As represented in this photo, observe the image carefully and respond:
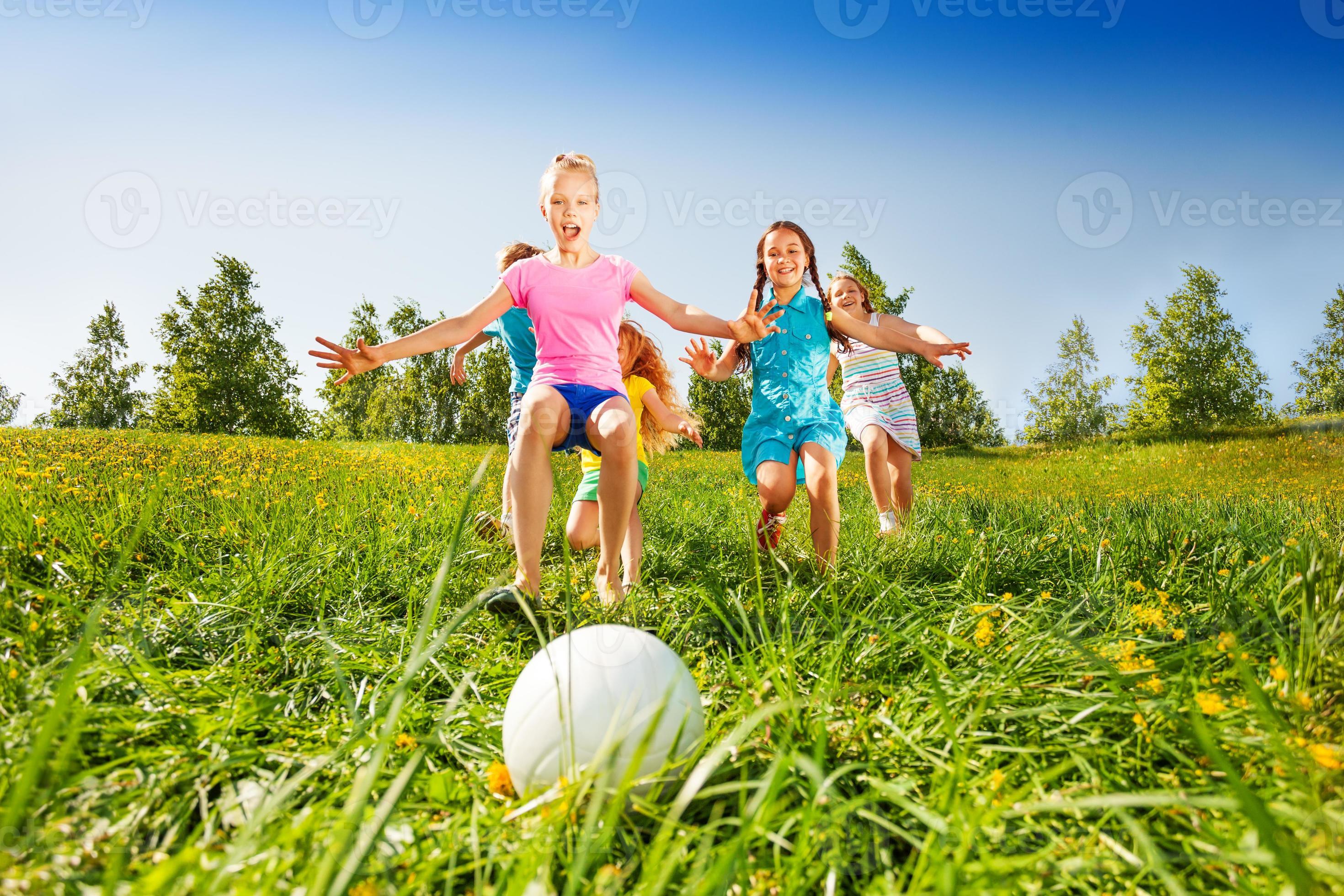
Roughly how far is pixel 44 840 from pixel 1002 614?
3006 mm

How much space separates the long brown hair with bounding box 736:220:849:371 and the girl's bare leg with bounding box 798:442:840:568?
856mm

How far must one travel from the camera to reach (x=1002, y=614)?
2900 millimetres

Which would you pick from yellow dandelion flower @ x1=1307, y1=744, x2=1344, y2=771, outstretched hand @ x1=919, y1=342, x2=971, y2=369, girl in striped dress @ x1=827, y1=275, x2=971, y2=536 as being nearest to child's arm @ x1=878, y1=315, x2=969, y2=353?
outstretched hand @ x1=919, y1=342, x2=971, y2=369

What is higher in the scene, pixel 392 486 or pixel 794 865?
pixel 392 486

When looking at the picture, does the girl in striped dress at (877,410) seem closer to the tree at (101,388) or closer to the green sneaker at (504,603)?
the green sneaker at (504,603)

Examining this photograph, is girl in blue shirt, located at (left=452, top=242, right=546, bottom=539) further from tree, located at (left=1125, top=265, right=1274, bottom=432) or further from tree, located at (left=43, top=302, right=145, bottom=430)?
tree, located at (left=43, top=302, right=145, bottom=430)

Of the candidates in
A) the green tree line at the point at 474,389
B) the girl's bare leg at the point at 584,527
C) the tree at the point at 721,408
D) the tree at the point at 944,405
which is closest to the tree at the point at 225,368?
the green tree line at the point at 474,389

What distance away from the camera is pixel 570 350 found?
3.46 m

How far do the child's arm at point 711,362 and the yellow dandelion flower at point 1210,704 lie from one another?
2.83 metres

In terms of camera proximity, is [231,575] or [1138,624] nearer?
[1138,624]

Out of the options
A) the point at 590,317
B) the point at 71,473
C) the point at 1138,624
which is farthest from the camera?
the point at 71,473

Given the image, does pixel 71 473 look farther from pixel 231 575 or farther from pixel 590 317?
pixel 590 317

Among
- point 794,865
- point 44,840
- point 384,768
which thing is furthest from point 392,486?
point 794,865

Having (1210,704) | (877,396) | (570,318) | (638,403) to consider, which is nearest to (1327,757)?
(1210,704)
